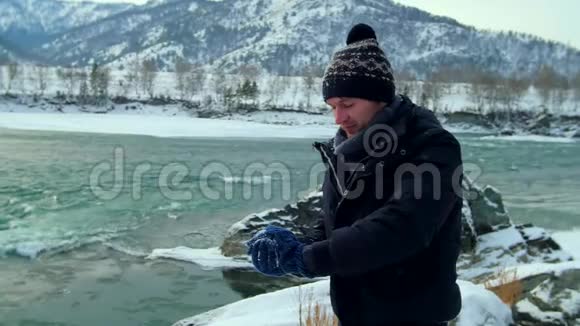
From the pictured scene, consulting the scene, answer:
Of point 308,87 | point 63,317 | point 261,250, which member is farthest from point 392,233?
point 308,87

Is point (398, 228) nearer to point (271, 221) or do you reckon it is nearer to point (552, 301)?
point (552, 301)

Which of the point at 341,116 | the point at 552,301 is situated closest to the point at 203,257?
the point at 552,301

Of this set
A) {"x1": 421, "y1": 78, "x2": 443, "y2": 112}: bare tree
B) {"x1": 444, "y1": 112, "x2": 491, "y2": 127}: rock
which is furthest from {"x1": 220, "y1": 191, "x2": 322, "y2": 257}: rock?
{"x1": 421, "y1": 78, "x2": 443, "y2": 112}: bare tree

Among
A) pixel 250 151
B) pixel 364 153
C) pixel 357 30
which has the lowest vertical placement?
pixel 250 151

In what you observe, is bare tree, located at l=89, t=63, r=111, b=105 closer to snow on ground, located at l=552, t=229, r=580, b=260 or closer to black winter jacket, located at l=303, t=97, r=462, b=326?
snow on ground, located at l=552, t=229, r=580, b=260

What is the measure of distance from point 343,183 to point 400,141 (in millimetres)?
232

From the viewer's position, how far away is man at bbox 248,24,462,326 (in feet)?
5.11

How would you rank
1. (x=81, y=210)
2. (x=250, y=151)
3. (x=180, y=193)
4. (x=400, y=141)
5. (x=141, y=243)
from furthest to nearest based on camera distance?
(x=250, y=151), (x=180, y=193), (x=81, y=210), (x=141, y=243), (x=400, y=141)

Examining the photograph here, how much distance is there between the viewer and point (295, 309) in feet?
13.4

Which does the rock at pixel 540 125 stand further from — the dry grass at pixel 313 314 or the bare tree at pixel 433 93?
the dry grass at pixel 313 314

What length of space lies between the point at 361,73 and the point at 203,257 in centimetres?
776

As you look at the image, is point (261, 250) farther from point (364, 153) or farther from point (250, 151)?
point (250, 151)

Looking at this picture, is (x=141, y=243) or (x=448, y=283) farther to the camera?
(x=141, y=243)

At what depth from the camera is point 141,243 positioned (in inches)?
385
